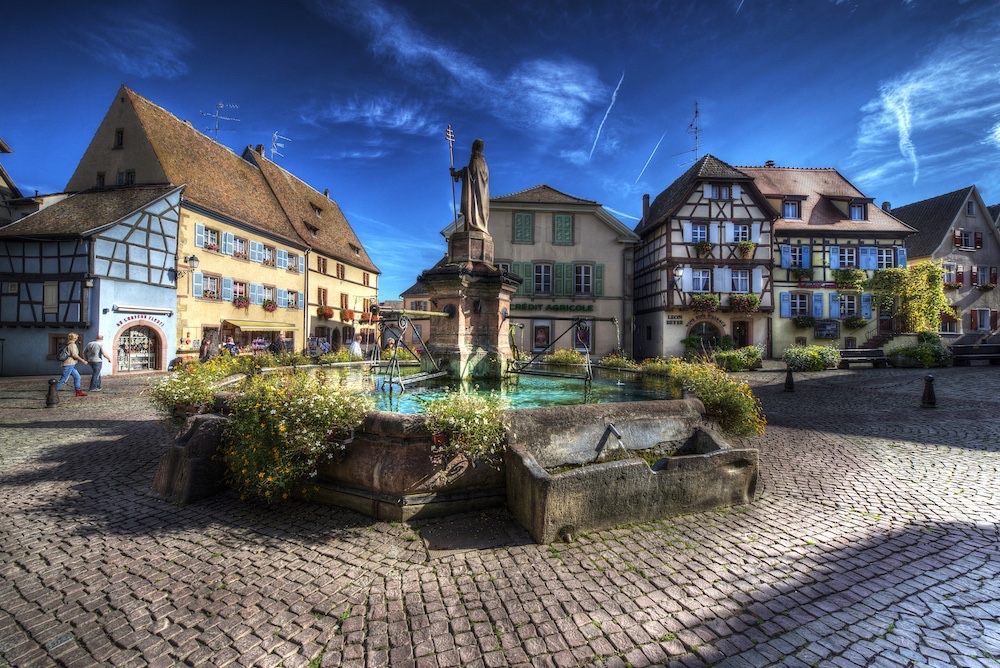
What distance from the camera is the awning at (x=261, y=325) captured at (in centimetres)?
2071

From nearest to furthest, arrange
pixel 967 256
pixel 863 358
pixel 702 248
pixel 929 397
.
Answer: pixel 929 397, pixel 863 358, pixel 702 248, pixel 967 256

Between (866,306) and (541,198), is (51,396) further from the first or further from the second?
(866,306)

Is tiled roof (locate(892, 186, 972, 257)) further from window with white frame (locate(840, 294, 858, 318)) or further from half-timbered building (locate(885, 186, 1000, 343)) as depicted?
window with white frame (locate(840, 294, 858, 318))

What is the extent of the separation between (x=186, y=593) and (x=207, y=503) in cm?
161

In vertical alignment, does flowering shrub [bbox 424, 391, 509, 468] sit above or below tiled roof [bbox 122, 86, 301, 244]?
below

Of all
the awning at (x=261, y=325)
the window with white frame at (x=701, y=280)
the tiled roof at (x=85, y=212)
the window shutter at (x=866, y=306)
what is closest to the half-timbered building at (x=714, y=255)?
the window with white frame at (x=701, y=280)

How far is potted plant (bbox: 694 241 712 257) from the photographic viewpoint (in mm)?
23016

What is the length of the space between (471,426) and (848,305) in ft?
99.5

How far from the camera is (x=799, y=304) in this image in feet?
81.9

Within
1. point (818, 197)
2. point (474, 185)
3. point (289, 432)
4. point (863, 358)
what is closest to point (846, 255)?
point (818, 197)

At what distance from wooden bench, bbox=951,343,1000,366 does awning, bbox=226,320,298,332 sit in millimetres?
32914

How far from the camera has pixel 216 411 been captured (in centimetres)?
482

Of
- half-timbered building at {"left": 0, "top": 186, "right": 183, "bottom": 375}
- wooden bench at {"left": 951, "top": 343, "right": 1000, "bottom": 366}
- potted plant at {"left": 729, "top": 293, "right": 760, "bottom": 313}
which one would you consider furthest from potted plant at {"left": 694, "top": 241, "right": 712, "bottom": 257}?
half-timbered building at {"left": 0, "top": 186, "right": 183, "bottom": 375}

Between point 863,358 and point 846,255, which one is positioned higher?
point 846,255
